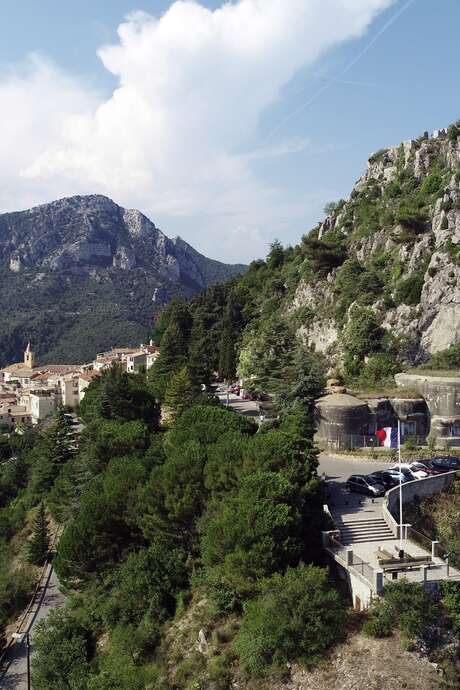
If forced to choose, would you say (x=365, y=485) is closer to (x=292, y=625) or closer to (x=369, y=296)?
(x=292, y=625)

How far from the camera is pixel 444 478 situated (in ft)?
72.1

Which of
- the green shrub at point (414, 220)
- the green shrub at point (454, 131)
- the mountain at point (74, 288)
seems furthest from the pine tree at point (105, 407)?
the mountain at point (74, 288)

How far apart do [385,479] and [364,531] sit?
4.16 m

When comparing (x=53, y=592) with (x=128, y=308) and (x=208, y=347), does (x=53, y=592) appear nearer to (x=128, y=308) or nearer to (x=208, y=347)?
(x=208, y=347)

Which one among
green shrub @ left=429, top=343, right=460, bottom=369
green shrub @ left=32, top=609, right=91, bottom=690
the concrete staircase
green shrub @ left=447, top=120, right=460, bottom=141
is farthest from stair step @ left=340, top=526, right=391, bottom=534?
green shrub @ left=447, top=120, right=460, bottom=141

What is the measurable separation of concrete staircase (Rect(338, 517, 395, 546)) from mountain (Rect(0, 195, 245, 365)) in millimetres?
111859

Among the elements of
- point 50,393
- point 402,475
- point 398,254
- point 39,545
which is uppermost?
point 398,254

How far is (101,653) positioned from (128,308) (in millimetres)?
143370

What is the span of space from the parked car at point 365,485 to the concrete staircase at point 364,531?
2.00m

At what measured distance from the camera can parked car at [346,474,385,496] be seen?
2173cm

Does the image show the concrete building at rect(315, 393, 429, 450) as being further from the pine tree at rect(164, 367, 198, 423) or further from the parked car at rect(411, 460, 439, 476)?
the pine tree at rect(164, 367, 198, 423)

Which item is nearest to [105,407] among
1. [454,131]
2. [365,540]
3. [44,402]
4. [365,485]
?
[365,485]

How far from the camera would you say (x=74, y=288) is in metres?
172

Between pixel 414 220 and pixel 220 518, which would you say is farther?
pixel 414 220
